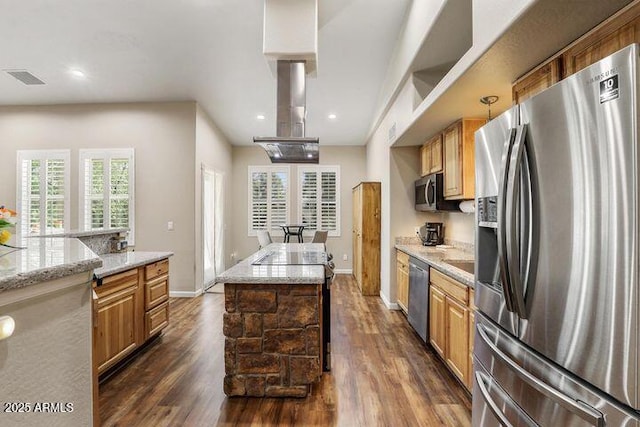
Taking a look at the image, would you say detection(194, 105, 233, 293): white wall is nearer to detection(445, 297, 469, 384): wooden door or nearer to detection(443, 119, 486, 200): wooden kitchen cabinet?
detection(443, 119, 486, 200): wooden kitchen cabinet

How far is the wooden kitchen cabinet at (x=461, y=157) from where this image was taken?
9.52 feet

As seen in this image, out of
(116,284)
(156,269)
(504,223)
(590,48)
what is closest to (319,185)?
(156,269)

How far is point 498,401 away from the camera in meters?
1.34

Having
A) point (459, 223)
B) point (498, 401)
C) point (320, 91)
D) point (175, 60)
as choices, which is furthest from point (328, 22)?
point (498, 401)

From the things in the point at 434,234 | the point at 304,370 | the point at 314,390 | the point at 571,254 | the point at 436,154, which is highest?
the point at 436,154

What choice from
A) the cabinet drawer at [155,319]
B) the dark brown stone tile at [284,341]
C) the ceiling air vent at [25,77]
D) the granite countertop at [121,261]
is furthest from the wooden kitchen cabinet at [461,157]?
the ceiling air vent at [25,77]

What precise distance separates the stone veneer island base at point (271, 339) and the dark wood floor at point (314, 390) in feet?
→ 0.45

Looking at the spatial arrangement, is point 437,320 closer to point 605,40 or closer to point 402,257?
point 402,257

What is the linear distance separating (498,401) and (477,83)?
184 cm

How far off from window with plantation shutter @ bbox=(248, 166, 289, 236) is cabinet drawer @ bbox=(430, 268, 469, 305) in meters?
4.75

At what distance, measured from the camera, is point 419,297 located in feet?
10.3

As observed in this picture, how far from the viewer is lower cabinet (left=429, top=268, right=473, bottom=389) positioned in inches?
85.4

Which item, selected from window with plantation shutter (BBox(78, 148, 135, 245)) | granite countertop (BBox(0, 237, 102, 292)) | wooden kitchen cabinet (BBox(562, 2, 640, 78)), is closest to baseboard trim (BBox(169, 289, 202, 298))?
window with plantation shutter (BBox(78, 148, 135, 245))

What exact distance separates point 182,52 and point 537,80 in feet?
11.7
